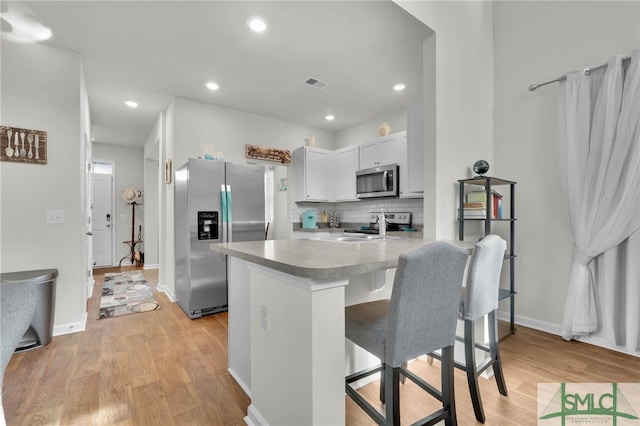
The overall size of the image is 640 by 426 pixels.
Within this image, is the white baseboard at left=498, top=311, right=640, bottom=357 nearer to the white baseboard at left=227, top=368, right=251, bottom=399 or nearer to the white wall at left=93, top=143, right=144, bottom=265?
the white baseboard at left=227, top=368, right=251, bottom=399

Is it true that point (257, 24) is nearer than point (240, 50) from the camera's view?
Yes

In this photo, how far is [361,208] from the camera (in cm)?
503

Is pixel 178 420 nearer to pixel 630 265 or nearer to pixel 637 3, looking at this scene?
pixel 630 265

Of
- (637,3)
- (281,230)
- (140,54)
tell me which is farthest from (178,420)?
(637,3)

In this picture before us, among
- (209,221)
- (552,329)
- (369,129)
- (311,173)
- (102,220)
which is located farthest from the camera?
(102,220)

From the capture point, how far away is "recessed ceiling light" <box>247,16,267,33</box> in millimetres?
2420

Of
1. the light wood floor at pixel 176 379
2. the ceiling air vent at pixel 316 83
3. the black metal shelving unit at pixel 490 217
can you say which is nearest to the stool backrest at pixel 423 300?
the light wood floor at pixel 176 379

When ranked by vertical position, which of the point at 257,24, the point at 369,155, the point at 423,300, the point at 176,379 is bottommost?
the point at 176,379

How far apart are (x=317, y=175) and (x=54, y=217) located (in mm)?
3297

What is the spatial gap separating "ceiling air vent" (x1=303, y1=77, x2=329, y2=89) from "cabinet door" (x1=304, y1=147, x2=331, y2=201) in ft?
3.94

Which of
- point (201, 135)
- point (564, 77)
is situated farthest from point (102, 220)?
point (564, 77)

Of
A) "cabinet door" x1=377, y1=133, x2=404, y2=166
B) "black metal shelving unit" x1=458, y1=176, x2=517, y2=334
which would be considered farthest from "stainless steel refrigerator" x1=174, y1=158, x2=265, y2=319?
"black metal shelving unit" x1=458, y1=176, x2=517, y2=334

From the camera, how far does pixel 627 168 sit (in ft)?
7.35

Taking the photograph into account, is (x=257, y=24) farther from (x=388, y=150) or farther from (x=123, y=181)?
(x=123, y=181)
